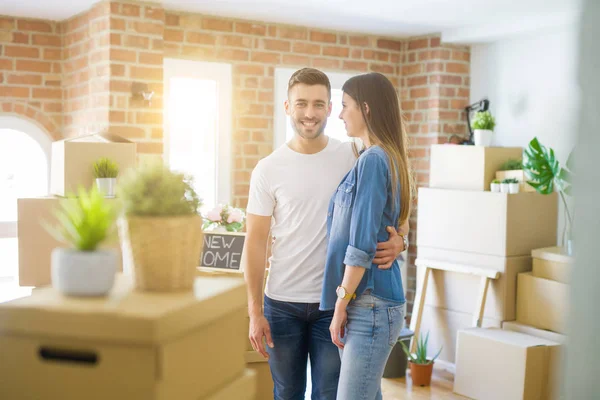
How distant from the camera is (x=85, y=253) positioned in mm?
1048

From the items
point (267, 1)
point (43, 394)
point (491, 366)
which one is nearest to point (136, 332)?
point (43, 394)

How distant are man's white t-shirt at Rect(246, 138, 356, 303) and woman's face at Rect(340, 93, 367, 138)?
23 cm

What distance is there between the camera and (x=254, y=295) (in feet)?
7.66

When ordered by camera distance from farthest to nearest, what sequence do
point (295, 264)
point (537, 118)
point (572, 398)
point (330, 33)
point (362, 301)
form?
1. point (330, 33)
2. point (537, 118)
3. point (295, 264)
4. point (362, 301)
5. point (572, 398)

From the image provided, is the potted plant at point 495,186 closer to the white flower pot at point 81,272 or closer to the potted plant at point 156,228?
the potted plant at point 156,228

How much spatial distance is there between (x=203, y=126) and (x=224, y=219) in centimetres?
213

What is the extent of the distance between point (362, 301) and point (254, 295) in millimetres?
468

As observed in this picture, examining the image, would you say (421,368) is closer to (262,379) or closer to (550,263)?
(550,263)

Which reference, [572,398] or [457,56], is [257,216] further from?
[457,56]

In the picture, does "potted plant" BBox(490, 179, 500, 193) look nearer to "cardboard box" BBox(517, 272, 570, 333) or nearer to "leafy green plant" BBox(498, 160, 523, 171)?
"leafy green plant" BBox(498, 160, 523, 171)

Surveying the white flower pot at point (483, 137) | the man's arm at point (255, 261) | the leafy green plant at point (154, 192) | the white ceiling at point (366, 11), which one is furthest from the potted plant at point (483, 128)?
the leafy green plant at point (154, 192)

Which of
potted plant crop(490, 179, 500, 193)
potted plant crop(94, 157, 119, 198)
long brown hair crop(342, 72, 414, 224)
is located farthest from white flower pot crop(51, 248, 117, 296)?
potted plant crop(490, 179, 500, 193)

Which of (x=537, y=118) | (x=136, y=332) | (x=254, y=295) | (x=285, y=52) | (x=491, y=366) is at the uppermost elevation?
(x=285, y=52)

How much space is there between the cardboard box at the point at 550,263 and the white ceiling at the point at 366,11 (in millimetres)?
1466
